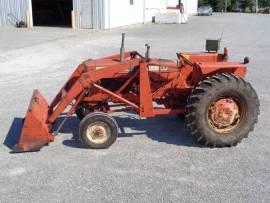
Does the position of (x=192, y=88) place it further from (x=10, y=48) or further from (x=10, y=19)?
(x=10, y=19)

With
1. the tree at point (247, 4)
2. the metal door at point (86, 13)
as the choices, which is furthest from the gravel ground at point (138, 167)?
the tree at point (247, 4)

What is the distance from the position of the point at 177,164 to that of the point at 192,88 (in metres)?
1.16

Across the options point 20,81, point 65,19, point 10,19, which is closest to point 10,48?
point 20,81

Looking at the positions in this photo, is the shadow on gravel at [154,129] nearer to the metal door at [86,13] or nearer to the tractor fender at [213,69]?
the tractor fender at [213,69]

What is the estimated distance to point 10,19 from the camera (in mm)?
Result: 25406

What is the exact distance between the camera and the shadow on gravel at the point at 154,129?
5.70m

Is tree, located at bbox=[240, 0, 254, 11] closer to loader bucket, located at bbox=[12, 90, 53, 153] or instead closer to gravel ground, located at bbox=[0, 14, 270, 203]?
gravel ground, located at bbox=[0, 14, 270, 203]

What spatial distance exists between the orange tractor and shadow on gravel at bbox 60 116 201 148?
41 centimetres

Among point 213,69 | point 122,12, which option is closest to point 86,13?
point 122,12

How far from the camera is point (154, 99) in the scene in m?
5.74

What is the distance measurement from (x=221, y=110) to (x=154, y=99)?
97 cm

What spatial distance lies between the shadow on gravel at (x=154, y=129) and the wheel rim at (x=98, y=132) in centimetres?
28

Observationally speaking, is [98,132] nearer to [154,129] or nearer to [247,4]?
[154,129]

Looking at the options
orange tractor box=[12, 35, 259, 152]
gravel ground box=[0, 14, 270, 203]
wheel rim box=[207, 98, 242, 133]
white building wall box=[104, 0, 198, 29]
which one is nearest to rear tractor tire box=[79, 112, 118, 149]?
orange tractor box=[12, 35, 259, 152]
